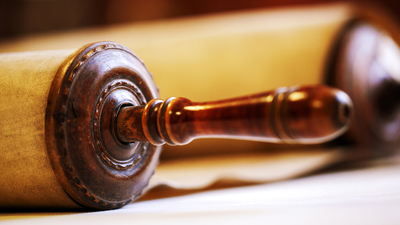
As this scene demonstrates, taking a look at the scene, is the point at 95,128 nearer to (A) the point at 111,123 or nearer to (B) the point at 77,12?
(A) the point at 111,123

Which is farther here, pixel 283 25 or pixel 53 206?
pixel 283 25

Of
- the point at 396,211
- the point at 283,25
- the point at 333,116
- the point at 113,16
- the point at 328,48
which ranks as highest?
the point at 113,16

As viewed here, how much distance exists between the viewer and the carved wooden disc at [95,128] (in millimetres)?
613

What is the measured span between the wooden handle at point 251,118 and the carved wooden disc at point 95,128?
1.7 inches

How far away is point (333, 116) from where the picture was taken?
20.5 inches

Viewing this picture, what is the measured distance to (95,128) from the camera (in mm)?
658

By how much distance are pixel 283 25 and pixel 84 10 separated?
111 inches

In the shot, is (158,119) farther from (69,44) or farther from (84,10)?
(84,10)

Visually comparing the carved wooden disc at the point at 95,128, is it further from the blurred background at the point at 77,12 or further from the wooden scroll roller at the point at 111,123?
the blurred background at the point at 77,12

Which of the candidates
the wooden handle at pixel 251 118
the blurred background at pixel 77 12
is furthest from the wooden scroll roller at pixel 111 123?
the blurred background at pixel 77 12

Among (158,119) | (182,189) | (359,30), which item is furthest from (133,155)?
Answer: (359,30)

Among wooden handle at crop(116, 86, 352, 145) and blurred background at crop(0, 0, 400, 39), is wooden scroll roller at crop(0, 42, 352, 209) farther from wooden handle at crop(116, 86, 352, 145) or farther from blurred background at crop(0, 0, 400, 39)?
blurred background at crop(0, 0, 400, 39)

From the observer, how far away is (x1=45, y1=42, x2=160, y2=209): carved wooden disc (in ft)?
2.01

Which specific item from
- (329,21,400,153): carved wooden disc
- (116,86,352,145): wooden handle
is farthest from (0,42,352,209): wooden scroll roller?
(329,21,400,153): carved wooden disc
